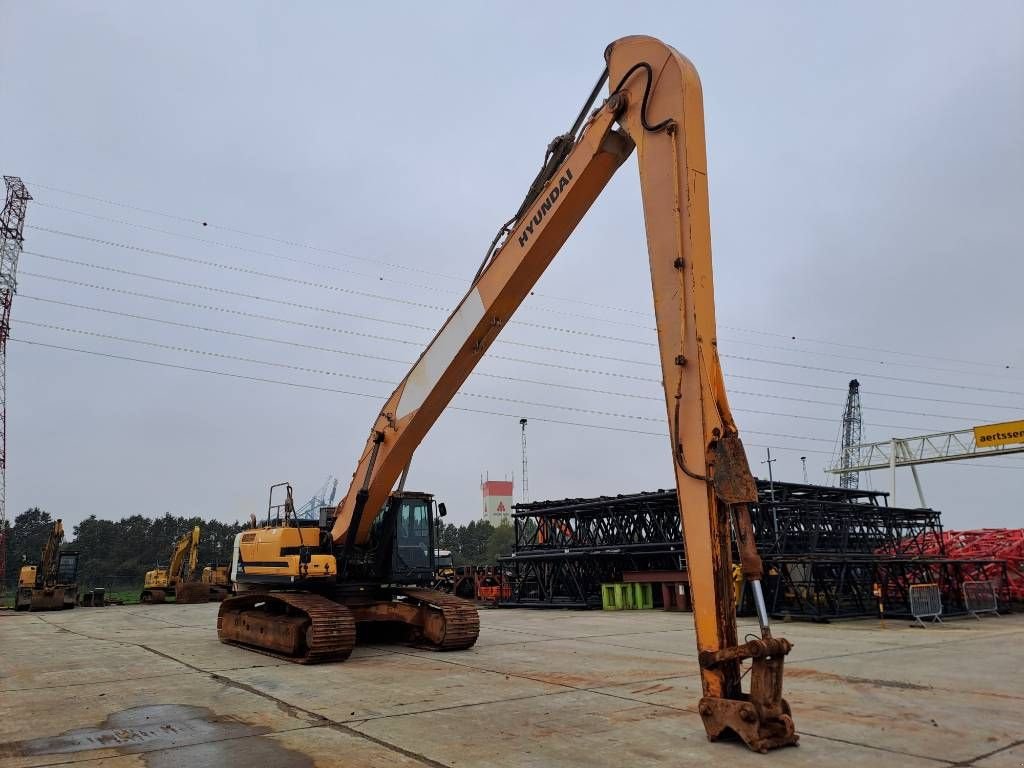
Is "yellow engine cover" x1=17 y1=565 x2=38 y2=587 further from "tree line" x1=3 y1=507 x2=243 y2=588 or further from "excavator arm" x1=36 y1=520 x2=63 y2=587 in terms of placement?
"tree line" x1=3 y1=507 x2=243 y2=588

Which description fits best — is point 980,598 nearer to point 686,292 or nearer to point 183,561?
point 686,292

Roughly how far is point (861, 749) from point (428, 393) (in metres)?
7.36

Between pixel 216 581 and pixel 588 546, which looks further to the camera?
pixel 216 581

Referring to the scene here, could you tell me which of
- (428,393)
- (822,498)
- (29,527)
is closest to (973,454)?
(822,498)

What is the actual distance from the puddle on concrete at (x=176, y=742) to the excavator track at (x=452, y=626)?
5047mm

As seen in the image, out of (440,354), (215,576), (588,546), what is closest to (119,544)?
(215,576)

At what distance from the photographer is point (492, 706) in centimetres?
766

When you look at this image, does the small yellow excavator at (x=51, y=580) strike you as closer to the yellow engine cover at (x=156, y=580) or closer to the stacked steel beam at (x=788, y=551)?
the yellow engine cover at (x=156, y=580)

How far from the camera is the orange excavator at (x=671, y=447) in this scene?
18.9ft

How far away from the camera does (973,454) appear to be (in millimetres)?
34125

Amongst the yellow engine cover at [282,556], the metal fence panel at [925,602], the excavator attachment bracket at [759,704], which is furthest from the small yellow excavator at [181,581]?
the excavator attachment bracket at [759,704]

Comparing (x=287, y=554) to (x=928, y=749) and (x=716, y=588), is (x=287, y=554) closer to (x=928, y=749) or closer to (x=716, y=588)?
(x=716, y=588)

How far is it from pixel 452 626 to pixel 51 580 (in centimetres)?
2937

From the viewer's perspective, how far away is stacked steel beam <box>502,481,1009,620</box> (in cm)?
1914
